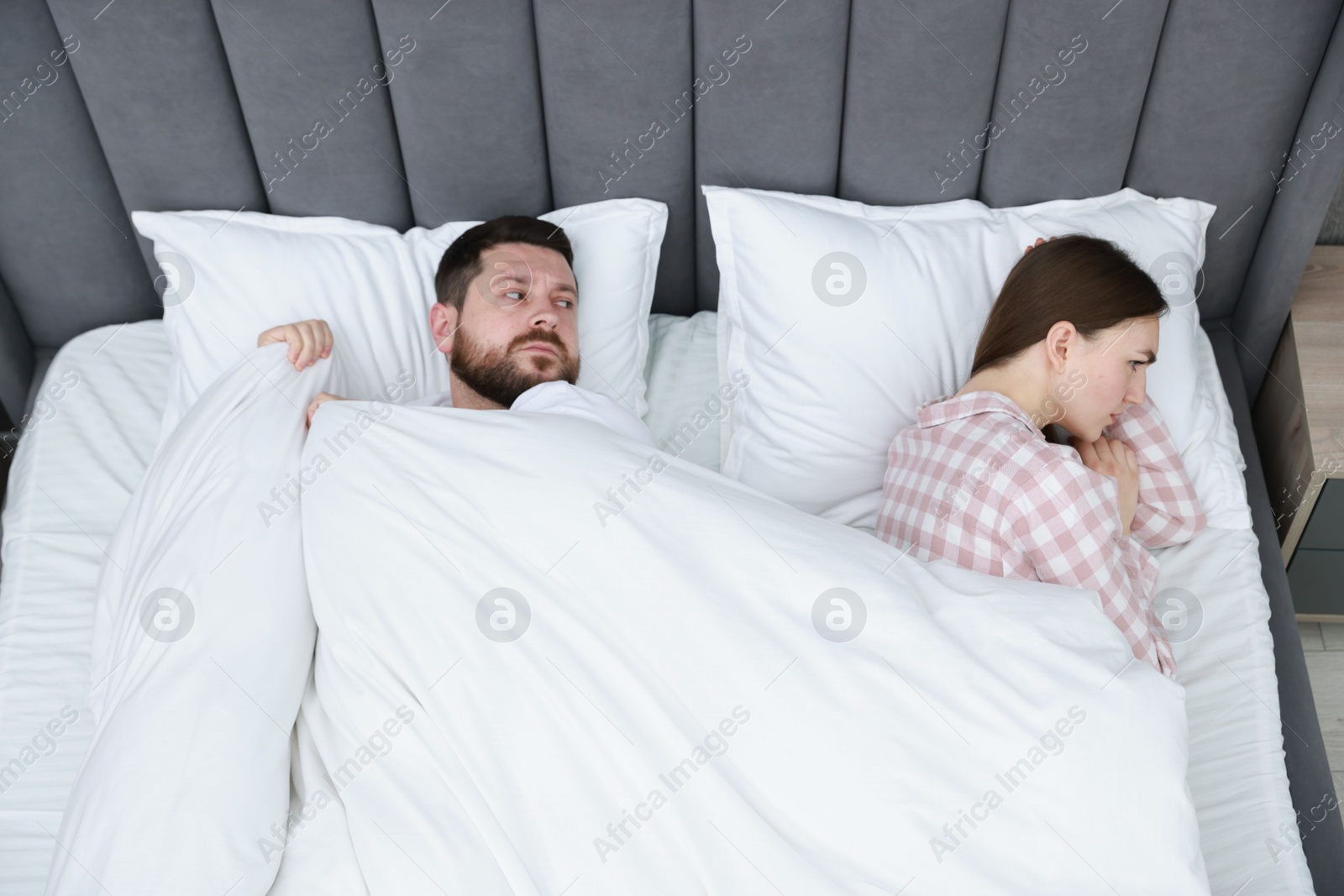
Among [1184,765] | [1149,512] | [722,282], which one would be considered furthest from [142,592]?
[1149,512]

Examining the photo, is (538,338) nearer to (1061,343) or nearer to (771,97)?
(771,97)

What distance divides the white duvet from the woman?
9 centimetres

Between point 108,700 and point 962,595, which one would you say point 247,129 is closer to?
point 108,700

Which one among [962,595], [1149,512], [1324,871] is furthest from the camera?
[1149,512]

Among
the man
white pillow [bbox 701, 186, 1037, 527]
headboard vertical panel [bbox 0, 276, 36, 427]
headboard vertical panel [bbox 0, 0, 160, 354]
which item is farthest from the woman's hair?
headboard vertical panel [bbox 0, 276, 36, 427]

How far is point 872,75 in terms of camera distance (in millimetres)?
1545

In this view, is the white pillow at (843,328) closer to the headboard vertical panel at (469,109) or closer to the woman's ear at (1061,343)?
the woman's ear at (1061,343)

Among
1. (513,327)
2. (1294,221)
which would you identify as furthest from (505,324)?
(1294,221)

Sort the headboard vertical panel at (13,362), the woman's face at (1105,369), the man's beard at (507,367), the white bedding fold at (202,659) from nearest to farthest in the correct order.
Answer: the white bedding fold at (202,659) → the woman's face at (1105,369) → the man's beard at (507,367) → the headboard vertical panel at (13,362)

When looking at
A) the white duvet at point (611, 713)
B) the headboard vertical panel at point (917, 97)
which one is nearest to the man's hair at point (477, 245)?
the white duvet at point (611, 713)

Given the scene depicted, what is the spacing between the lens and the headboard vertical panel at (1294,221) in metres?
1.49

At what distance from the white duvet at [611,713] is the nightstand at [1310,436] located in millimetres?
700

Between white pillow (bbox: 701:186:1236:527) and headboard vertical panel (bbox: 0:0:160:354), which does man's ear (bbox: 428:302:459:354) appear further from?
headboard vertical panel (bbox: 0:0:160:354)

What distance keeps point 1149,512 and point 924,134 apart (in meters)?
0.69
